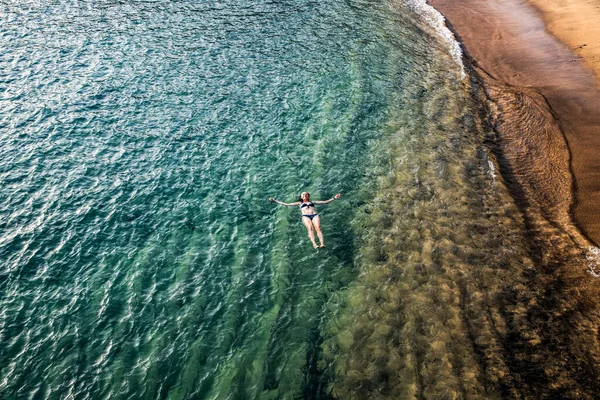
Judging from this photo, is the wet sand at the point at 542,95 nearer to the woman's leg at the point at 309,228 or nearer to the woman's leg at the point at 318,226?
the woman's leg at the point at 318,226

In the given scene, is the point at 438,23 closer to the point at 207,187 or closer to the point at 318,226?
the point at 318,226

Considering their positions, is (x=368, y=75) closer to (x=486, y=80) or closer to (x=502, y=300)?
(x=486, y=80)

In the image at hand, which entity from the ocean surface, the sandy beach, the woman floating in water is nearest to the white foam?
the ocean surface

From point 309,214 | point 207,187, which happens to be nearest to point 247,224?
point 309,214

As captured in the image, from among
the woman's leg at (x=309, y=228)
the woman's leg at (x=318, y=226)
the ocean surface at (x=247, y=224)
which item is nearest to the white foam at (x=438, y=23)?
the ocean surface at (x=247, y=224)

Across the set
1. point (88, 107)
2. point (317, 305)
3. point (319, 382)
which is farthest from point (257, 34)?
point (319, 382)

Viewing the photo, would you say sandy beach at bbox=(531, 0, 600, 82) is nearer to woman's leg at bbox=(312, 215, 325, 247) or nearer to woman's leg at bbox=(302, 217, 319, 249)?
woman's leg at bbox=(312, 215, 325, 247)
